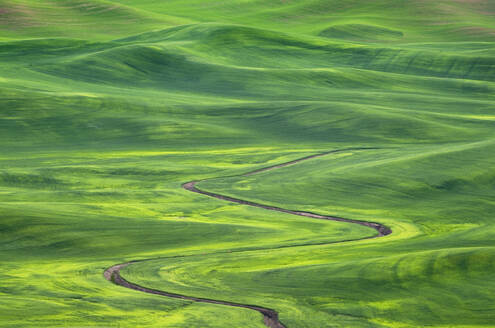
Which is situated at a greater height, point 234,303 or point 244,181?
point 234,303

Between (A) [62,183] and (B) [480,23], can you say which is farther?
(B) [480,23]

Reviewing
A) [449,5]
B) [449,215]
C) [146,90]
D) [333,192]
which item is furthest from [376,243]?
[449,5]

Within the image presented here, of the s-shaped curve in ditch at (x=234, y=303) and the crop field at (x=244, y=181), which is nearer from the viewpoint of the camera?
the s-shaped curve in ditch at (x=234, y=303)

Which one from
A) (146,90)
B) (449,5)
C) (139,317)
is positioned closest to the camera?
(139,317)

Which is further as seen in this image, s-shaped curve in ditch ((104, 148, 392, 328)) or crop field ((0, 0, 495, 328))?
crop field ((0, 0, 495, 328))

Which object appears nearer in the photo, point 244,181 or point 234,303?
point 234,303

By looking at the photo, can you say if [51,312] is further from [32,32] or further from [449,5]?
[449,5]

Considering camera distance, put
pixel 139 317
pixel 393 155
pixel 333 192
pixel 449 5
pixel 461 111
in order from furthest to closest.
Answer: pixel 449 5
pixel 461 111
pixel 393 155
pixel 333 192
pixel 139 317
